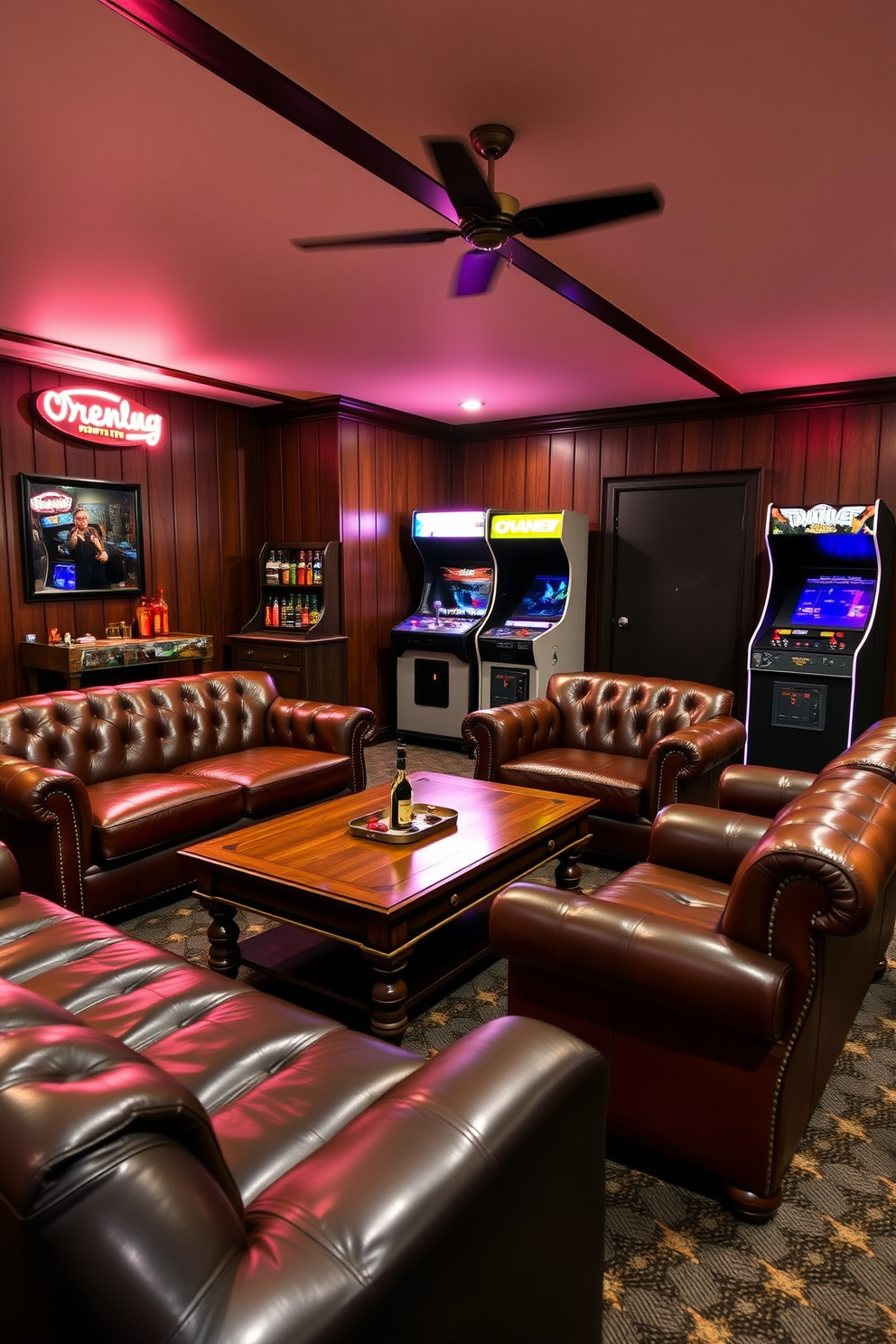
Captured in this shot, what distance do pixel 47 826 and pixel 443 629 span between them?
3.82 metres

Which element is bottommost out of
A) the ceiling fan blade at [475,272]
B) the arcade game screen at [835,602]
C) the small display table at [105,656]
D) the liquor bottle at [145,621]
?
the small display table at [105,656]

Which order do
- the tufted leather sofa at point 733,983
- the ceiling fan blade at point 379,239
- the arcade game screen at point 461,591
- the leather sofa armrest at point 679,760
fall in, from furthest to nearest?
the arcade game screen at point 461,591
the leather sofa armrest at point 679,760
the ceiling fan blade at point 379,239
the tufted leather sofa at point 733,983

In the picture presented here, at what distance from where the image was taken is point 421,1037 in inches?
98.3

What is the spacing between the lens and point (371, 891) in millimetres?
2332

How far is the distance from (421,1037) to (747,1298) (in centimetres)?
112

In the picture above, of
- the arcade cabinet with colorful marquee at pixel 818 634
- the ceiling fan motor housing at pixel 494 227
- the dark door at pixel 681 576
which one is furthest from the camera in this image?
the dark door at pixel 681 576

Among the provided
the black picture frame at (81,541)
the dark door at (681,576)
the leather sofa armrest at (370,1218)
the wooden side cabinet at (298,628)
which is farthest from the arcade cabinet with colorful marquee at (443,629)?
the leather sofa armrest at (370,1218)

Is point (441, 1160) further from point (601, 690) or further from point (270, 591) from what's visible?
point (270, 591)

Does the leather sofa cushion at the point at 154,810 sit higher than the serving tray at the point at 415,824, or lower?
lower

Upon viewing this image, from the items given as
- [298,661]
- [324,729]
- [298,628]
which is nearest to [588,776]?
[324,729]

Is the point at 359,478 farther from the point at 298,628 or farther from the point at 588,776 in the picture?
the point at 588,776

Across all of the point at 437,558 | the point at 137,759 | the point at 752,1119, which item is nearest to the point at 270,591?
the point at 437,558

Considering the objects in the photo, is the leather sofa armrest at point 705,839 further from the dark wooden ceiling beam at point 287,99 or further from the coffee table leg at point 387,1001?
the dark wooden ceiling beam at point 287,99

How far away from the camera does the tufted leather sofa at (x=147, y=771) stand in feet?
9.83
